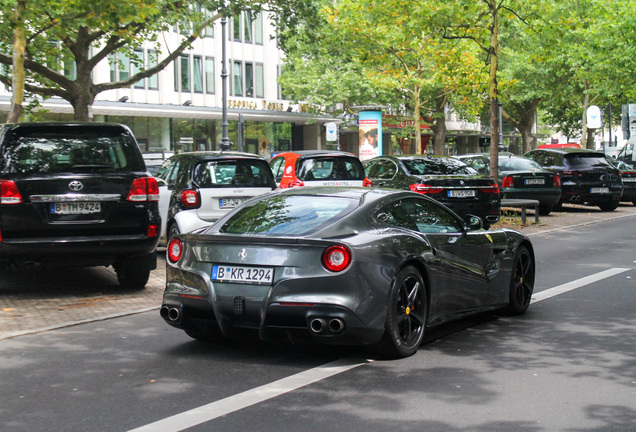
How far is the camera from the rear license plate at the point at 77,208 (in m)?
9.19

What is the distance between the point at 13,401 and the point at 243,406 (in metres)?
1.42

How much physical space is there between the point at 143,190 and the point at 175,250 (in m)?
3.10

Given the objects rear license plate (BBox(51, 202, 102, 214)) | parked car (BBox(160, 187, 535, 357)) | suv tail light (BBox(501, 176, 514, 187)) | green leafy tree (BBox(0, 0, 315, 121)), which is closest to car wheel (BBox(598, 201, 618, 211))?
suv tail light (BBox(501, 176, 514, 187))

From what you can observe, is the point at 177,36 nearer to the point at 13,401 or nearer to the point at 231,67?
the point at 231,67

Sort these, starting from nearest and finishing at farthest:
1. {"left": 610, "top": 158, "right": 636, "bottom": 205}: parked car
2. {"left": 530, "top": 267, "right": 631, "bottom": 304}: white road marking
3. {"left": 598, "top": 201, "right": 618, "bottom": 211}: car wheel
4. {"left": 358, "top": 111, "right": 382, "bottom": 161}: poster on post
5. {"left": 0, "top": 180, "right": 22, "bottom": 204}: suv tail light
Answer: {"left": 0, "top": 180, "right": 22, "bottom": 204}: suv tail light < {"left": 530, "top": 267, "right": 631, "bottom": 304}: white road marking < {"left": 598, "top": 201, "right": 618, "bottom": 211}: car wheel < {"left": 610, "top": 158, "right": 636, "bottom": 205}: parked car < {"left": 358, "top": 111, "right": 382, "bottom": 161}: poster on post

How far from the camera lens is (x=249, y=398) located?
209 inches

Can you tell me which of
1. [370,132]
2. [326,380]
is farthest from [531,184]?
[326,380]

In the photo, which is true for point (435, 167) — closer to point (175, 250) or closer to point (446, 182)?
point (446, 182)

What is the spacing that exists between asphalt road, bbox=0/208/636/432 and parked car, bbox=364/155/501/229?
312 inches

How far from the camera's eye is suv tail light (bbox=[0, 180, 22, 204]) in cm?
897

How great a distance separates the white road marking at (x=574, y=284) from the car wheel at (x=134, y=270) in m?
4.27

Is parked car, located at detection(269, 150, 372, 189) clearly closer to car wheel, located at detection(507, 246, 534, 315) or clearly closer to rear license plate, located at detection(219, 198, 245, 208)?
rear license plate, located at detection(219, 198, 245, 208)

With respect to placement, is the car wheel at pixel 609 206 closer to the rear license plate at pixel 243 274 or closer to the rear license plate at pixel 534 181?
the rear license plate at pixel 534 181

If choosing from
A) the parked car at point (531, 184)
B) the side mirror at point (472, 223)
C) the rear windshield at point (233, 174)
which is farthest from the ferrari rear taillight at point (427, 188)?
the side mirror at point (472, 223)
